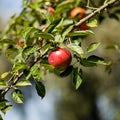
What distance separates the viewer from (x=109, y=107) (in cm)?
722

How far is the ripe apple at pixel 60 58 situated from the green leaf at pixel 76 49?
0.03 m

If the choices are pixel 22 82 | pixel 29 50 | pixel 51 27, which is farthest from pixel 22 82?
pixel 51 27

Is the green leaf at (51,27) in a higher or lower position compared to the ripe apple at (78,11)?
higher

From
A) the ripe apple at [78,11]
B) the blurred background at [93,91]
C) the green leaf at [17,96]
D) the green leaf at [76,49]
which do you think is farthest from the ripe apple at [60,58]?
the blurred background at [93,91]

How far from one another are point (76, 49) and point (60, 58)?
0.06 metres

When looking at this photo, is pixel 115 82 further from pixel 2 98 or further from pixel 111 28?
pixel 2 98

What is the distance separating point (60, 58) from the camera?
150 cm

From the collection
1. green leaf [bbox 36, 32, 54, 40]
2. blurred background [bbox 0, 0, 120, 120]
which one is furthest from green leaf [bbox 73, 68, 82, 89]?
blurred background [bbox 0, 0, 120, 120]

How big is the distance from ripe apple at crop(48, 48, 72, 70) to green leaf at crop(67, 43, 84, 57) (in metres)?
0.03

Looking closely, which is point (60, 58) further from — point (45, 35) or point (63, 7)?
point (63, 7)

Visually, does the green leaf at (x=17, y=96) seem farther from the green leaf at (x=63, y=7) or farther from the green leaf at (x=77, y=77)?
the green leaf at (x=63, y=7)

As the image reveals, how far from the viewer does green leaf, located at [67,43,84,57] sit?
146 cm

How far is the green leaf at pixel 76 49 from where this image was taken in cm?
146

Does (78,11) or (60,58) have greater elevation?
(60,58)
